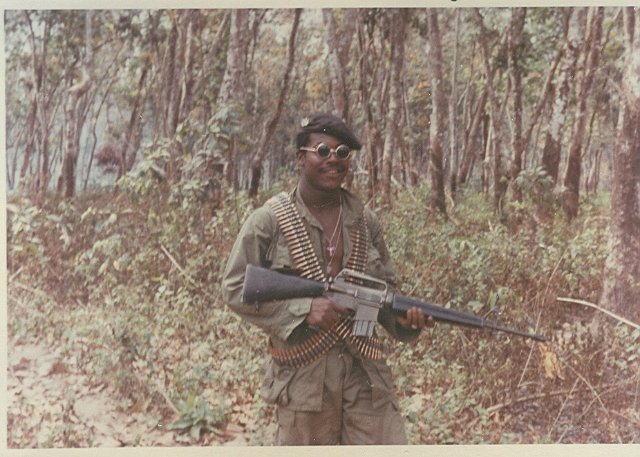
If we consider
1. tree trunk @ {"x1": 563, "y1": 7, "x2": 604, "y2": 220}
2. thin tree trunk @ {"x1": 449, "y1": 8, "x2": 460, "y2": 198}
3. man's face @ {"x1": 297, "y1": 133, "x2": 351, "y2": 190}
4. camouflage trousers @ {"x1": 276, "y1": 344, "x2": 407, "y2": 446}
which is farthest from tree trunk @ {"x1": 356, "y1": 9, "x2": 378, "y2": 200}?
camouflage trousers @ {"x1": 276, "y1": 344, "x2": 407, "y2": 446}

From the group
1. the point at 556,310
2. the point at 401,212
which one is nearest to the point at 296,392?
the point at 401,212

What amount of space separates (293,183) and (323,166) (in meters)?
1.04

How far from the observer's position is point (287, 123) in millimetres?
5457

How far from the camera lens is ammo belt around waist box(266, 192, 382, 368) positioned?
4477 millimetres

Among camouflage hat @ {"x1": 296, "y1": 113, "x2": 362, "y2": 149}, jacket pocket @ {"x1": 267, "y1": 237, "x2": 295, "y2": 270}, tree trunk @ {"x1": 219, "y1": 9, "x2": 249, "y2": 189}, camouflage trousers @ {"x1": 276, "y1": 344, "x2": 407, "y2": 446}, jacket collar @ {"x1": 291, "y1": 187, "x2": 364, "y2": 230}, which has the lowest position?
camouflage trousers @ {"x1": 276, "y1": 344, "x2": 407, "y2": 446}

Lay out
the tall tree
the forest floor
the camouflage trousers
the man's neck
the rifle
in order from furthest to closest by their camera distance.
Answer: the tall tree < the forest floor < the man's neck < the camouflage trousers < the rifle

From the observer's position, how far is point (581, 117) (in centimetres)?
557

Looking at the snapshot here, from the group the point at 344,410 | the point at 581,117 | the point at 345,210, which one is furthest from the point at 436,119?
the point at 344,410

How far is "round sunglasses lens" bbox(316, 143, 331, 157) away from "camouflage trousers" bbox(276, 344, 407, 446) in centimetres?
104

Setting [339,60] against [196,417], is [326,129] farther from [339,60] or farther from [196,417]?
[196,417]

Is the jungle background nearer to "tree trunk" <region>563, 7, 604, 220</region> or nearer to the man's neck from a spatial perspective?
"tree trunk" <region>563, 7, 604, 220</region>

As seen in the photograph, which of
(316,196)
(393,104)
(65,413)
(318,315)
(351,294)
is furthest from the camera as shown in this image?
(393,104)

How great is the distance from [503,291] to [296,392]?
1789mm

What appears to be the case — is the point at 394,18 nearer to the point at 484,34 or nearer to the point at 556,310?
the point at 484,34
